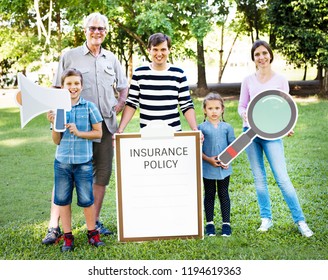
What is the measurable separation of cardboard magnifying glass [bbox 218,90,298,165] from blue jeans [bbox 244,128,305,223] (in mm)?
95

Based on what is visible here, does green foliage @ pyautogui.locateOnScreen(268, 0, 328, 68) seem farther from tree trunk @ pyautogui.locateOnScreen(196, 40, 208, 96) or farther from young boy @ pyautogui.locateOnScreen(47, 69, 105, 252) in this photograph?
young boy @ pyautogui.locateOnScreen(47, 69, 105, 252)

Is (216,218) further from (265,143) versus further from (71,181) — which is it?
(71,181)

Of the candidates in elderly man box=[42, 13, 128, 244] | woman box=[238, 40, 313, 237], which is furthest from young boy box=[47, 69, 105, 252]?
woman box=[238, 40, 313, 237]

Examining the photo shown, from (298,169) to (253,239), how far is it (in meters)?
2.43

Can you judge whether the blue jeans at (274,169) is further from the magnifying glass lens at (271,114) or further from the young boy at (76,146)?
the young boy at (76,146)

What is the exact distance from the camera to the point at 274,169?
3.17 m

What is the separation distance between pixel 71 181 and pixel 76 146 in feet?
0.70

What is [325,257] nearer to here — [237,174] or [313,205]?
[313,205]

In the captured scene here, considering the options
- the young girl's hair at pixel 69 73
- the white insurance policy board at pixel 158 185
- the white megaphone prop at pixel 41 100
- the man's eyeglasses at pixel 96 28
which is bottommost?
the white insurance policy board at pixel 158 185

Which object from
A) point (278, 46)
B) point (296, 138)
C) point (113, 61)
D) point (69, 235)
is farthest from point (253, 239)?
point (278, 46)

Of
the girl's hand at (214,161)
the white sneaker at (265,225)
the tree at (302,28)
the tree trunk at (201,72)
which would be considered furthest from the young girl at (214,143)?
the tree trunk at (201,72)

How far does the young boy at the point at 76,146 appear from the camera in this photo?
2936 mm

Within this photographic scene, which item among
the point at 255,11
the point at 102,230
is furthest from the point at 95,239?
the point at 255,11

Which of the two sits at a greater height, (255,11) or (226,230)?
(255,11)
